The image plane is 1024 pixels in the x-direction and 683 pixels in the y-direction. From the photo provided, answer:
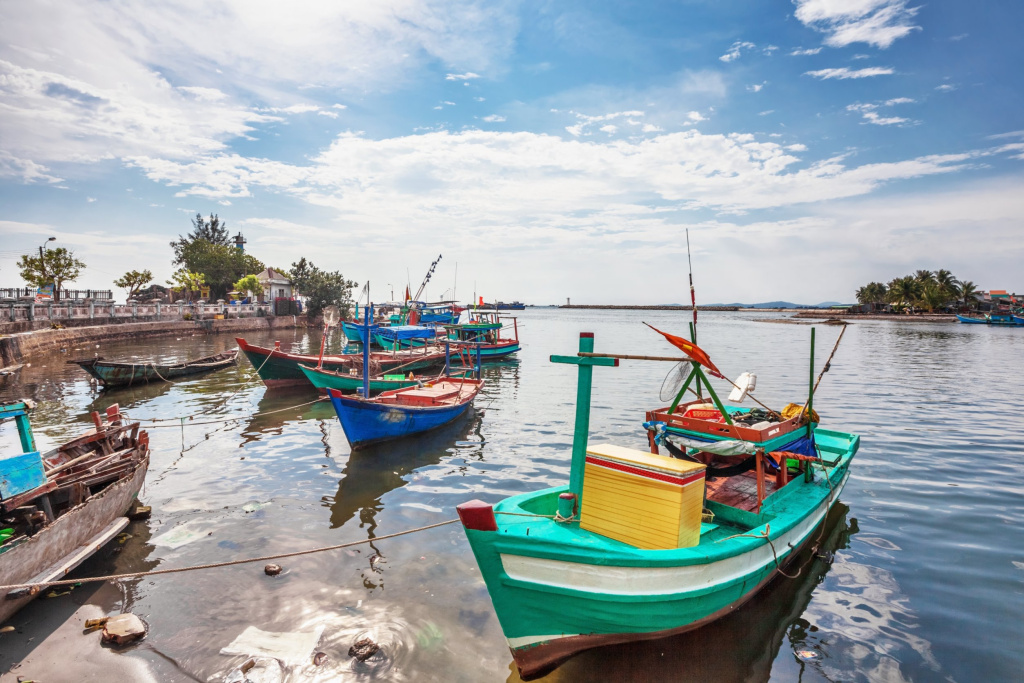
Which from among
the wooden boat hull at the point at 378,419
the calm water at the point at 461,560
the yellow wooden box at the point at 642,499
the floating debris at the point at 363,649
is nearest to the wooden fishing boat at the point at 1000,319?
the calm water at the point at 461,560

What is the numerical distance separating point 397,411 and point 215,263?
66055 mm

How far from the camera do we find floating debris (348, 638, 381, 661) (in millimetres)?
5543

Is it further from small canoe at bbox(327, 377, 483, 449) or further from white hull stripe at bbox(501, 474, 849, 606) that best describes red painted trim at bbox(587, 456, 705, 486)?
small canoe at bbox(327, 377, 483, 449)

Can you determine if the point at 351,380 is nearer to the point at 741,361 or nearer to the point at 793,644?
the point at 793,644

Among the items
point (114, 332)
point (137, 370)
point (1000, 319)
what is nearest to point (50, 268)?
point (114, 332)

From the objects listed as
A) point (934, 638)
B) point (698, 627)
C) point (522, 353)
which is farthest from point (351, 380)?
point (522, 353)

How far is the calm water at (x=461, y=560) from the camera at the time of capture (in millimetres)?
5590

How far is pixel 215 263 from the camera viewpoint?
218 ft

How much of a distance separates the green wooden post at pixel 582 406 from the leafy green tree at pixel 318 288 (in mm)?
61637

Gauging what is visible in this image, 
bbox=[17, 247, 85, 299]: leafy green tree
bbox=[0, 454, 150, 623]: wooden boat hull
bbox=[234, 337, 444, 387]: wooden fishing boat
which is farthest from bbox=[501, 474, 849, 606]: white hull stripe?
bbox=[17, 247, 85, 299]: leafy green tree

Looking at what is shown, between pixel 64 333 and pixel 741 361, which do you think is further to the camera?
pixel 741 361

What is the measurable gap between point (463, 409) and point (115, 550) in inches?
388

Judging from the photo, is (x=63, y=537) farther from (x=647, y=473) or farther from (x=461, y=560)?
(x=647, y=473)

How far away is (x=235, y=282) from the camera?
229 feet
